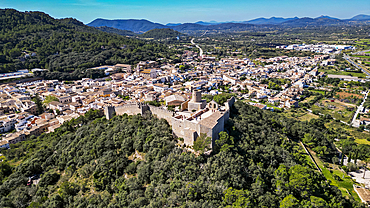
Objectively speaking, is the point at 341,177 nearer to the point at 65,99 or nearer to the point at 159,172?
the point at 159,172

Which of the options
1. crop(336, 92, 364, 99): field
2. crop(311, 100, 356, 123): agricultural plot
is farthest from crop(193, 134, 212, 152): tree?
crop(336, 92, 364, 99): field

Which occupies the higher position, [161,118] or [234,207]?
[161,118]

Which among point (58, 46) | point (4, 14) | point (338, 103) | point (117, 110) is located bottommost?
point (338, 103)

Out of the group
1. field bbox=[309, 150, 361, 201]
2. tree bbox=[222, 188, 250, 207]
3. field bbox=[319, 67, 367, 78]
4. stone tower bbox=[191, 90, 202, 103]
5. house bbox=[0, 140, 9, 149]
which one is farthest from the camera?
field bbox=[319, 67, 367, 78]

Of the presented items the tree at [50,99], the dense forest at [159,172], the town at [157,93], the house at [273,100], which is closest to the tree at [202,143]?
the town at [157,93]

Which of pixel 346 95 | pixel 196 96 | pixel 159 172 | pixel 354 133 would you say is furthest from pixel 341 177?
pixel 346 95

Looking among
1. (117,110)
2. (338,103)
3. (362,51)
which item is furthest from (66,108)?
(362,51)

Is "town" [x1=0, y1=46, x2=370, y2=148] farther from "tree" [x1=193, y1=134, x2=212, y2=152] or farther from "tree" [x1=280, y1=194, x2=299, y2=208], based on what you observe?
"tree" [x1=280, y1=194, x2=299, y2=208]

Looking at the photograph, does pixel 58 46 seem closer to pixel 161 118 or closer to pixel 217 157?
pixel 161 118

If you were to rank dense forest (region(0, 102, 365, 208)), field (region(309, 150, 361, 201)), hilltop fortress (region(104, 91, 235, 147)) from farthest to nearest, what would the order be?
field (region(309, 150, 361, 201)) → hilltop fortress (region(104, 91, 235, 147)) → dense forest (region(0, 102, 365, 208))
